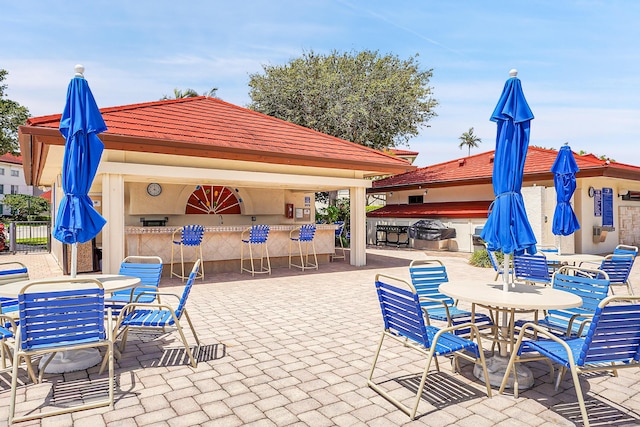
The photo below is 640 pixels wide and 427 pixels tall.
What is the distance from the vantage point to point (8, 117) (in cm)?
2119

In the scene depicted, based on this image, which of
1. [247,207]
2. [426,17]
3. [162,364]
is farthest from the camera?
[247,207]

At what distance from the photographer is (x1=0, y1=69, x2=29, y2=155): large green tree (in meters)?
20.9

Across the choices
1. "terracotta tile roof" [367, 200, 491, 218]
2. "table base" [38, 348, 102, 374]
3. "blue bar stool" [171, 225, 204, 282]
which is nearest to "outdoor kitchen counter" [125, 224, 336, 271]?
"blue bar stool" [171, 225, 204, 282]

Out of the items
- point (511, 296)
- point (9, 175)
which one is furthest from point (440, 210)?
point (9, 175)

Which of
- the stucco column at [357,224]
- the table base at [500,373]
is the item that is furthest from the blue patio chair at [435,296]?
the stucco column at [357,224]

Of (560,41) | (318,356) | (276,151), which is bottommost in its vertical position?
(318,356)

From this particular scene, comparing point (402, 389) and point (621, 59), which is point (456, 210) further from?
point (402, 389)

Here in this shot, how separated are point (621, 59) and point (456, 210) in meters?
7.50

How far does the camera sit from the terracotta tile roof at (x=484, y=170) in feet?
45.6

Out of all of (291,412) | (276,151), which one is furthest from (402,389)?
(276,151)

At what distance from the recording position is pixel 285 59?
22.0 meters

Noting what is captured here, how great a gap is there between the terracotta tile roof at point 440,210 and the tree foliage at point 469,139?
60.0 m

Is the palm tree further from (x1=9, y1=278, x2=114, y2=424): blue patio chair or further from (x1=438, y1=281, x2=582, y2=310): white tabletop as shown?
(x1=9, y1=278, x2=114, y2=424): blue patio chair

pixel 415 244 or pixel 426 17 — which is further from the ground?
pixel 426 17
